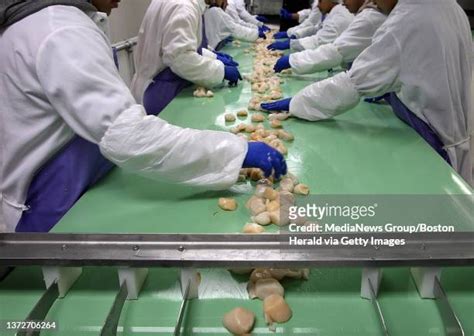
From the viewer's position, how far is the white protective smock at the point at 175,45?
2.34m

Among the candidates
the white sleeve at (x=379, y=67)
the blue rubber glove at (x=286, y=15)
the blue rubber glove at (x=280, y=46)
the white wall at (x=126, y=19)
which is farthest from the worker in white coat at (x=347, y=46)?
the blue rubber glove at (x=286, y=15)

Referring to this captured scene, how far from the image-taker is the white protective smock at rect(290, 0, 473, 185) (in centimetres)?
160

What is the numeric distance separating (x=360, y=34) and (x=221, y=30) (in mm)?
2585

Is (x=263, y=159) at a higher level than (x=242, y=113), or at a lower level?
higher

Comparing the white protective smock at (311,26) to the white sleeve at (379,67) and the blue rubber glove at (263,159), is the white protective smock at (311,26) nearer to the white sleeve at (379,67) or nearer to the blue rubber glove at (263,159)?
the white sleeve at (379,67)

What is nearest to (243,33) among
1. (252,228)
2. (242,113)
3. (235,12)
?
(235,12)

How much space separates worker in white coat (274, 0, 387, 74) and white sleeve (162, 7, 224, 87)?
1.94 ft

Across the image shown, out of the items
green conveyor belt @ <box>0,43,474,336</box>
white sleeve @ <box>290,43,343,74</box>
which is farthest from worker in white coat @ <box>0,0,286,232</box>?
white sleeve @ <box>290,43,343,74</box>

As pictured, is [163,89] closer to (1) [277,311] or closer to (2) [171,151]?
(2) [171,151]

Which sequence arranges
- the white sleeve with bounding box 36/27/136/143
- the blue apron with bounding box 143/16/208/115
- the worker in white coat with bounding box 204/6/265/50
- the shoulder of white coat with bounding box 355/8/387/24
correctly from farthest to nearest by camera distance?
the worker in white coat with bounding box 204/6/265/50, the blue apron with bounding box 143/16/208/115, the shoulder of white coat with bounding box 355/8/387/24, the white sleeve with bounding box 36/27/136/143

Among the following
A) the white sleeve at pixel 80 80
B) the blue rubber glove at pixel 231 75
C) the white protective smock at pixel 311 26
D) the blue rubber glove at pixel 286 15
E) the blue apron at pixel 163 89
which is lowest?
the blue rubber glove at pixel 286 15

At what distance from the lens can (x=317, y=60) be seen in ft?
8.82

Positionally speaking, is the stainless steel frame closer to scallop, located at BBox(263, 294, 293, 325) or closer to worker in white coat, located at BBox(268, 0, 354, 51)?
scallop, located at BBox(263, 294, 293, 325)

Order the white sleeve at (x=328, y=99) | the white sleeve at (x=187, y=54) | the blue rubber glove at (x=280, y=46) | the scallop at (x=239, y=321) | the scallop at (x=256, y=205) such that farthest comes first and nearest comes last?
the blue rubber glove at (x=280, y=46) < the white sleeve at (x=187, y=54) < the white sleeve at (x=328, y=99) < the scallop at (x=256, y=205) < the scallop at (x=239, y=321)
